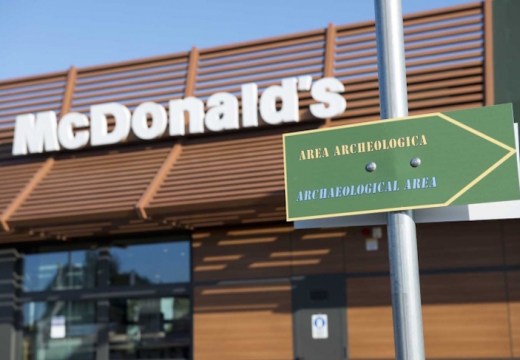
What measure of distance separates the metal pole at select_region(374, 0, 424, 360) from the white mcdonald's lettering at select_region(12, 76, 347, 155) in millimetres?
5213

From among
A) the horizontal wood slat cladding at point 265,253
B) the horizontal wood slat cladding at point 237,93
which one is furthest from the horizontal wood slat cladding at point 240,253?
the horizontal wood slat cladding at point 237,93

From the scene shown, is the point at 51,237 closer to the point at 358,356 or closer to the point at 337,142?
the point at 358,356

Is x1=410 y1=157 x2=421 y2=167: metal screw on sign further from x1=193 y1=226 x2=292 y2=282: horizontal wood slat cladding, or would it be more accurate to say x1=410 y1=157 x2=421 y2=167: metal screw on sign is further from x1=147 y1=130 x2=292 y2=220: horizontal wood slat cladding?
x1=193 y1=226 x2=292 y2=282: horizontal wood slat cladding

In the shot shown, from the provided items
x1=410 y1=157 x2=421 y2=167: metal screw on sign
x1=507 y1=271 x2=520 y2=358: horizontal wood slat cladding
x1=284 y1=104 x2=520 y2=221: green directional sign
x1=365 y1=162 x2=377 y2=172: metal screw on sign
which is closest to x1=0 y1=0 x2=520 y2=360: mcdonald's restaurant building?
x1=507 y1=271 x2=520 y2=358: horizontal wood slat cladding

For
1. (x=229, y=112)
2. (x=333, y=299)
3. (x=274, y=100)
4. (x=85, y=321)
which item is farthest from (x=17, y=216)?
(x=333, y=299)

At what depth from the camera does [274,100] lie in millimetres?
10000

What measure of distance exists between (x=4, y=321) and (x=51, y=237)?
1.66m

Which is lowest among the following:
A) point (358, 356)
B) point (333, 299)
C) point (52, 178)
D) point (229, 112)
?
point (358, 356)

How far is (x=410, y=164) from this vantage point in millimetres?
4094

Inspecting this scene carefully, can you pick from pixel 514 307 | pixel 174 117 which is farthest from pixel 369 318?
pixel 174 117

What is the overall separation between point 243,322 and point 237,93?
11.0 ft

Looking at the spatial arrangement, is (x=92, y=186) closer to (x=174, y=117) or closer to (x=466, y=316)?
(x=174, y=117)

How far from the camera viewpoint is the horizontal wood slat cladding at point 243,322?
397 inches

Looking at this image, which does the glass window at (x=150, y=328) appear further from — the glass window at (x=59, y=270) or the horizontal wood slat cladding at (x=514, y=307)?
the horizontal wood slat cladding at (x=514, y=307)
